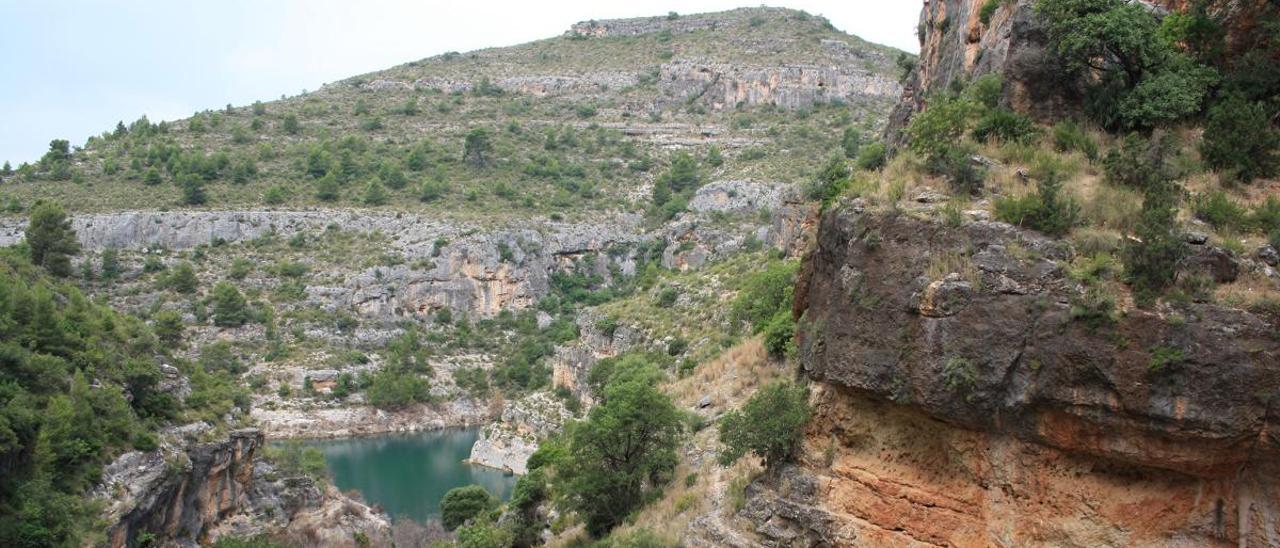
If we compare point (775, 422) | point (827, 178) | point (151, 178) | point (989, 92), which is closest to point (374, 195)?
point (151, 178)

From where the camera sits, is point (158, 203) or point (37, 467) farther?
point (158, 203)

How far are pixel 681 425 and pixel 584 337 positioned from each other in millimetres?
36005

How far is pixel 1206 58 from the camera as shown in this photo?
15.3m

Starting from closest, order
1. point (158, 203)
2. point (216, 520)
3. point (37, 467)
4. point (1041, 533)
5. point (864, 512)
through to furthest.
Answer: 1. point (1041, 533)
2. point (864, 512)
3. point (37, 467)
4. point (216, 520)
5. point (158, 203)

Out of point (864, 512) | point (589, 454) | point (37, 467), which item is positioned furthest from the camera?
point (37, 467)

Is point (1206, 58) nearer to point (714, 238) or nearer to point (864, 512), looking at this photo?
point (864, 512)

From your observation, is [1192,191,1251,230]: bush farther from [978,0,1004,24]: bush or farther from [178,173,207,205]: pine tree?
[178,173,207,205]: pine tree

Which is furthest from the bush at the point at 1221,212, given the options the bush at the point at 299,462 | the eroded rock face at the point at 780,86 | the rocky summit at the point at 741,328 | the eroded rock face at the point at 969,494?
the eroded rock face at the point at 780,86

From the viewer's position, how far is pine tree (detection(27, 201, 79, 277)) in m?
69.1

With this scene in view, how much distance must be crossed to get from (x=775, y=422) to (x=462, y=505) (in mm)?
35267

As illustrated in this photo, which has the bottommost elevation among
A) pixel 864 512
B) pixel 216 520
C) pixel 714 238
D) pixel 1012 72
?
pixel 216 520

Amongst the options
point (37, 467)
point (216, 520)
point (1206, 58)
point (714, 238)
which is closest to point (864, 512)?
point (1206, 58)

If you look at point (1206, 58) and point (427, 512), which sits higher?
point (1206, 58)

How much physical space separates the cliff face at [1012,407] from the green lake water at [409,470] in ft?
140
